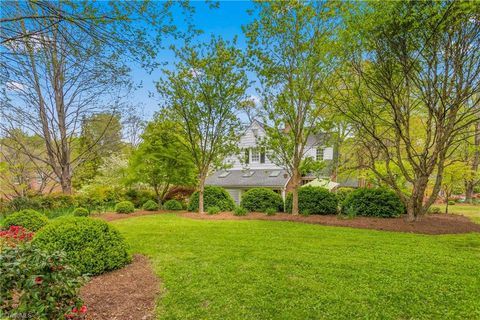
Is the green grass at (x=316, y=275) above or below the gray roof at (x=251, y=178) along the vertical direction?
below

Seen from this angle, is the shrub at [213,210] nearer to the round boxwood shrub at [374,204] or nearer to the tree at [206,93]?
the tree at [206,93]

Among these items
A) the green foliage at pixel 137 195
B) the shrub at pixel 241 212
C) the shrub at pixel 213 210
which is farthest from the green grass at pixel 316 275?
the green foliage at pixel 137 195

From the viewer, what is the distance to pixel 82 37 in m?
5.43

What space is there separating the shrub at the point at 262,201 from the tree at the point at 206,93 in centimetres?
225

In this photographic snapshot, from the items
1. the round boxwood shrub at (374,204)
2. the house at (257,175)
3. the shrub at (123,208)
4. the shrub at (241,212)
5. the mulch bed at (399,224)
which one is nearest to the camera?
the mulch bed at (399,224)

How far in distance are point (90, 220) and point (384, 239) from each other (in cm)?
676

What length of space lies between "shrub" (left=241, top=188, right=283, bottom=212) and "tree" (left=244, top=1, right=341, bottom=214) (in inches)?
50.1

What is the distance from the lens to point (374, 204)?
9547mm

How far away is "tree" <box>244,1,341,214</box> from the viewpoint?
9.62 meters

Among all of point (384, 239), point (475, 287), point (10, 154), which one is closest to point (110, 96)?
point (10, 154)

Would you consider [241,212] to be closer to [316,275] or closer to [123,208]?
[123,208]

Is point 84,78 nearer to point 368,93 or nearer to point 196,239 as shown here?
point 196,239

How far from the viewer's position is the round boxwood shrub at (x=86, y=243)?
404 cm

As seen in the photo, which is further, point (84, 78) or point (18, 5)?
point (84, 78)
